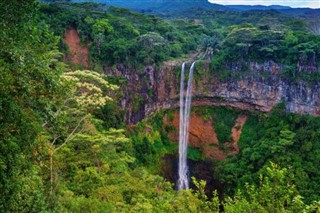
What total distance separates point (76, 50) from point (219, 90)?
11.6 meters

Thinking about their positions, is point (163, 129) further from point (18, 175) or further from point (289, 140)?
point (18, 175)

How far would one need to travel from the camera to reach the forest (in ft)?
18.6

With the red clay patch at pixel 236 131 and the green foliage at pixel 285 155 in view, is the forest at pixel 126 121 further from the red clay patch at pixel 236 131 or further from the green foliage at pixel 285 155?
the red clay patch at pixel 236 131

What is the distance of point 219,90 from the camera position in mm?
27953

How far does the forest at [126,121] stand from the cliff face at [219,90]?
19 centimetres

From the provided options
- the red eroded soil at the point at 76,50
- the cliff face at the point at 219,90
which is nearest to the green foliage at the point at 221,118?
the cliff face at the point at 219,90

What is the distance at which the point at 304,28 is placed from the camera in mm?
34062

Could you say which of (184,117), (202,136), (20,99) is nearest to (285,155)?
(202,136)

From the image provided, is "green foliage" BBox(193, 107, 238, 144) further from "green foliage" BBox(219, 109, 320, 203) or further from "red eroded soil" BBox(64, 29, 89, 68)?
"red eroded soil" BBox(64, 29, 89, 68)

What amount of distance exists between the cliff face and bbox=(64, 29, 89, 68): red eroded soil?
2.03 metres

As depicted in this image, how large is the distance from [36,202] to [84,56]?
65.7ft

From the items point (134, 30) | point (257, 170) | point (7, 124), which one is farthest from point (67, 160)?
point (134, 30)

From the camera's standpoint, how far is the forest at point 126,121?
5668 mm

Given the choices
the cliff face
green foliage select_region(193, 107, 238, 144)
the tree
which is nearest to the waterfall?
the cliff face
